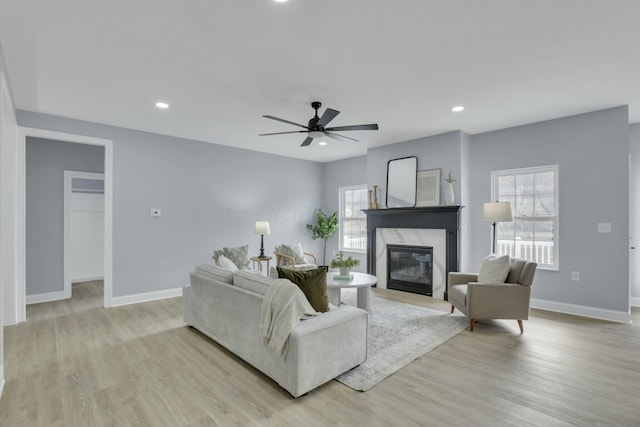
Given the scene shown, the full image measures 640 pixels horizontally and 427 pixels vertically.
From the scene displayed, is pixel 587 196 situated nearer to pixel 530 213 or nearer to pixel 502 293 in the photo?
pixel 530 213

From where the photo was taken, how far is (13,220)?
3.99 metres

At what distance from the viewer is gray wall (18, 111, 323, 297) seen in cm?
489

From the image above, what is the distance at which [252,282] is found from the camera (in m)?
2.92

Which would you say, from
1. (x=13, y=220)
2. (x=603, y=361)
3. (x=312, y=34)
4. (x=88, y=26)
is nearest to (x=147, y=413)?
(x=88, y=26)

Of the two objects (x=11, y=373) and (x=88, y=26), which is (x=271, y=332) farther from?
(x=88, y=26)

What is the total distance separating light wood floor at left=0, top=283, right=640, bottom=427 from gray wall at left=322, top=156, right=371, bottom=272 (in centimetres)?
409

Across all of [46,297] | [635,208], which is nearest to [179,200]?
[46,297]

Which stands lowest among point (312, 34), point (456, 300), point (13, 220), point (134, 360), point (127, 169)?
point (134, 360)

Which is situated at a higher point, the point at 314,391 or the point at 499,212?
the point at 499,212

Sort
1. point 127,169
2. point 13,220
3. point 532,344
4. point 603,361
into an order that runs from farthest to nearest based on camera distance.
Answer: point 127,169 → point 13,220 → point 532,344 → point 603,361

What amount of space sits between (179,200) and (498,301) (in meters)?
5.02

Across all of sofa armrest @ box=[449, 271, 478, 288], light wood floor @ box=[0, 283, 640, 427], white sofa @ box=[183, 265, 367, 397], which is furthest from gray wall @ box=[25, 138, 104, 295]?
sofa armrest @ box=[449, 271, 478, 288]

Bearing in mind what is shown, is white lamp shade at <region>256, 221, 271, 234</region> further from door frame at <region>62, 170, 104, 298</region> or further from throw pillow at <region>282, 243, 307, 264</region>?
door frame at <region>62, 170, 104, 298</region>

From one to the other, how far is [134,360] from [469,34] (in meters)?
4.03
